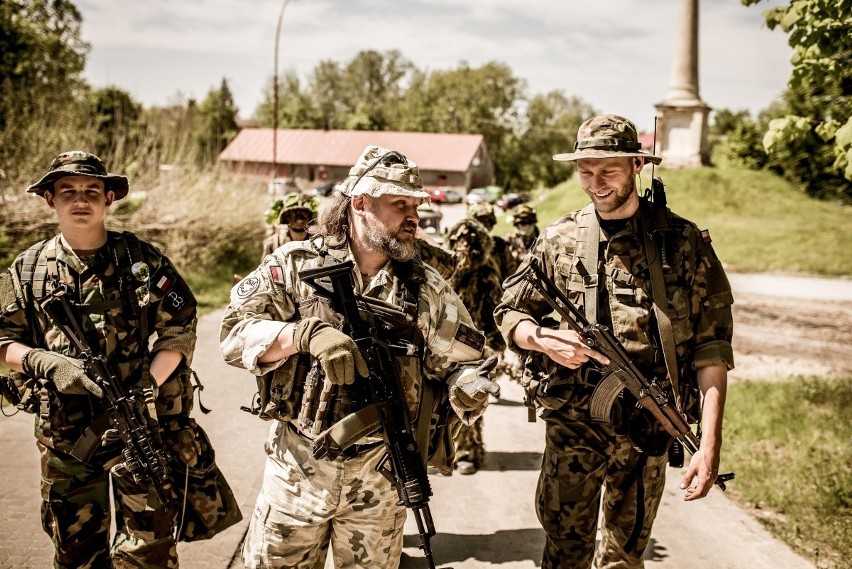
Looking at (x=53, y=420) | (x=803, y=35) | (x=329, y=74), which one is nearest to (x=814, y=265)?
(x=803, y=35)

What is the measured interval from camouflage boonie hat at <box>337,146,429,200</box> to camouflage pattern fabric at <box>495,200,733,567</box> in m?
0.86

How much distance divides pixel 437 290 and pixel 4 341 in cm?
203

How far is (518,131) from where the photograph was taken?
71.6m

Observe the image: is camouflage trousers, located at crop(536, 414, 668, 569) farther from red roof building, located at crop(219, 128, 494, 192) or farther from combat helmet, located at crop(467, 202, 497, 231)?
red roof building, located at crop(219, 128, 494, 192)

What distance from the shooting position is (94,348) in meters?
3.08

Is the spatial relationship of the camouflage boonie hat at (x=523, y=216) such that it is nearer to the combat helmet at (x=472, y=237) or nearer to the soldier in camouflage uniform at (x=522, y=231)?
the soldier in camouflage uniform at (x=522, y=231)

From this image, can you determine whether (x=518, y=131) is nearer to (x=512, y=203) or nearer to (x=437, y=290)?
(x=512, y=203)

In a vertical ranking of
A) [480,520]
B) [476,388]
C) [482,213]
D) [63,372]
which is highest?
[482,213]

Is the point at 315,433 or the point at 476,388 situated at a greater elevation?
the point at 476,388

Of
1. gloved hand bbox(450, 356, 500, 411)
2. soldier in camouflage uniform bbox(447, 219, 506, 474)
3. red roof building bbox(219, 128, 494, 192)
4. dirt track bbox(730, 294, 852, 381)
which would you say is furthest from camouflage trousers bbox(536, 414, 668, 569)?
red roof building bbox(219, 128, 494, 192)

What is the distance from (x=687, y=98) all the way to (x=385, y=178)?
967 inches

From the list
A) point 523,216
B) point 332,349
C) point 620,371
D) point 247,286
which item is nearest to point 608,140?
point 620,371

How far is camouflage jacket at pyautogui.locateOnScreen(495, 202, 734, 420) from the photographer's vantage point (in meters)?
3.00

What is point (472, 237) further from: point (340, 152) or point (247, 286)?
point (340, 152)
